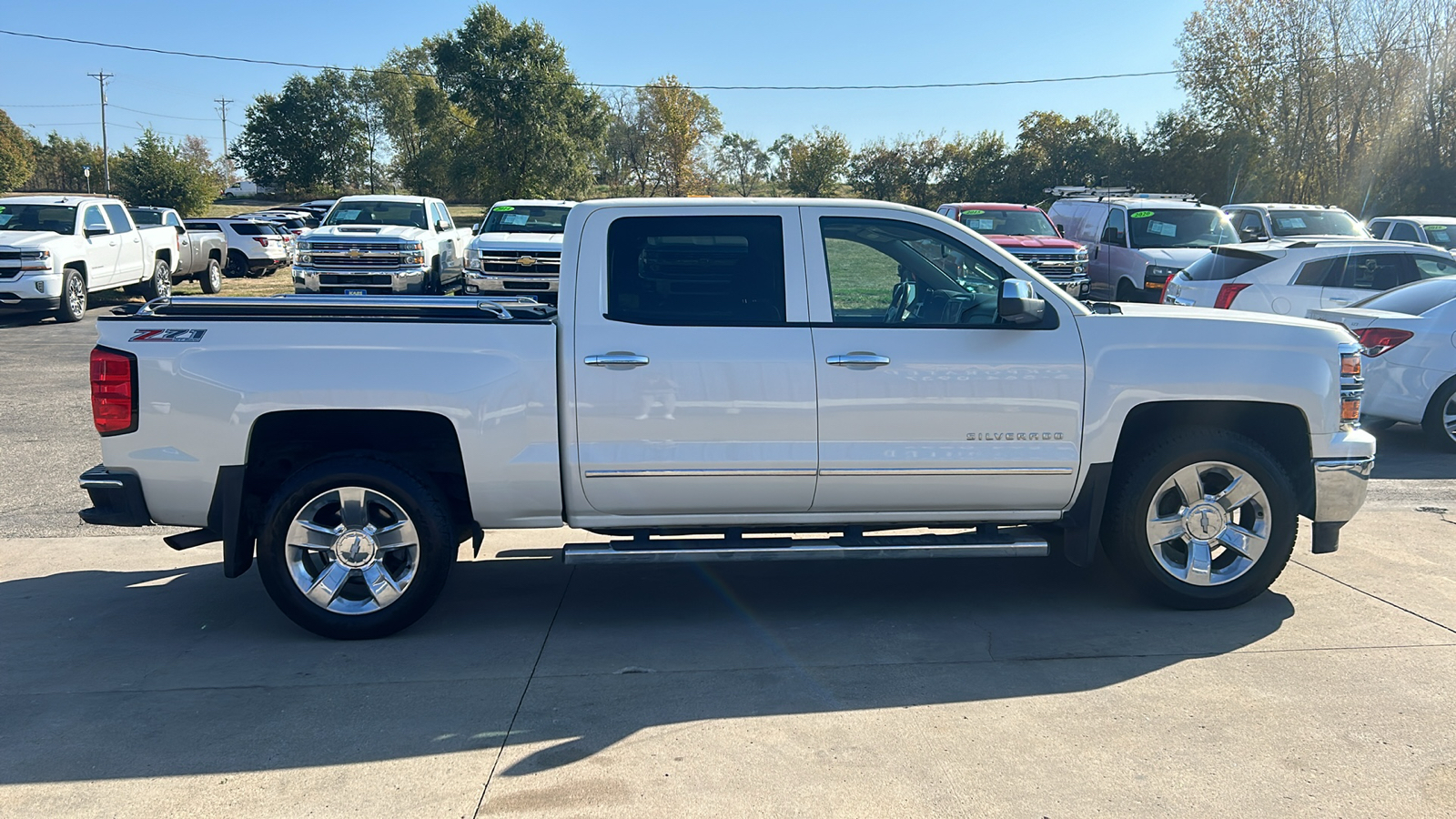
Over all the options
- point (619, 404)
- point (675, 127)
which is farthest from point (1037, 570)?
point (675, 127)

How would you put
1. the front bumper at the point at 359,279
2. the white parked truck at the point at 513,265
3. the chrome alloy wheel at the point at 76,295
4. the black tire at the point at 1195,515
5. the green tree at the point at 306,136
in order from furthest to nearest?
the green tree at the point at 306,136
the front bumper at the point at 359,279
the chrome alloy wheel at the point at 76,295
the white parked truck at the point at 513,265
the black tire at the point at 1195,515

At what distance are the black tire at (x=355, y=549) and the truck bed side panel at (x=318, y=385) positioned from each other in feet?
0.89

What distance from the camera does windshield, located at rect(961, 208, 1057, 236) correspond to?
737 inches

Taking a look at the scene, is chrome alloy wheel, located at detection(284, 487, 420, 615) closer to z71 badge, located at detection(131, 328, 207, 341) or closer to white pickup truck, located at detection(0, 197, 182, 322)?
z71 badge, located at detection(131, 328, 207, 341)

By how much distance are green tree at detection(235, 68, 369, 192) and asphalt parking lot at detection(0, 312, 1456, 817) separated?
235 ft

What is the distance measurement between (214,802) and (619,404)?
222 cm

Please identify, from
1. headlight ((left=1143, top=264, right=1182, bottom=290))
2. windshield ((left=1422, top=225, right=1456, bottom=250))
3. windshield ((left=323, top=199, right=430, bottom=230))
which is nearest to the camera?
headlight ((left=1143, top=264, right=1182, bottom=290))

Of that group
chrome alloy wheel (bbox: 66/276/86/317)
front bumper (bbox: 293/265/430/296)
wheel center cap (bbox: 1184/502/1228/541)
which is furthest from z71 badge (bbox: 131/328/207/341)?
chrome alloy wheel (bbox: 66/276/86/317)

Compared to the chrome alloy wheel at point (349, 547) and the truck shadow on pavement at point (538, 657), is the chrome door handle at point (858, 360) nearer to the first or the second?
→ the truck shadow on pavement at point (538, 657)

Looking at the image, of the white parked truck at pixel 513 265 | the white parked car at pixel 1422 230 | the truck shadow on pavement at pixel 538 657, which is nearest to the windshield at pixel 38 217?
the white parked truck at pixel 513 265

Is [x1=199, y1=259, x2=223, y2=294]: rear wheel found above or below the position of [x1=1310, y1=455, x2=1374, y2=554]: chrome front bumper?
above

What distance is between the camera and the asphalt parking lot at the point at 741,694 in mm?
3664

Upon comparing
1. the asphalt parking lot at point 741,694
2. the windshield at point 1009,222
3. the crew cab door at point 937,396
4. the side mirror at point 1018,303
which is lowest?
the asphalt parking lot at point 741,694

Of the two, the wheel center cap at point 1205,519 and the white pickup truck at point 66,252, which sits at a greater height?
the white pickup truck at point 66,252
